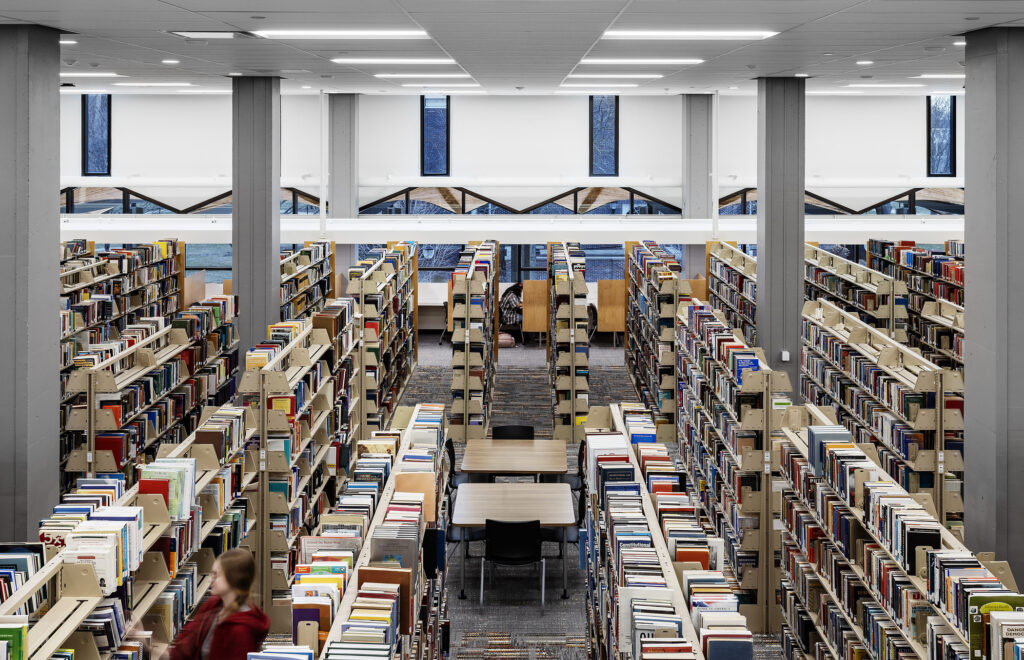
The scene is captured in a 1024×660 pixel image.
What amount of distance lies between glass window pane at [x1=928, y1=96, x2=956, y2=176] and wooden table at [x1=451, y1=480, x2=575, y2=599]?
589 inches

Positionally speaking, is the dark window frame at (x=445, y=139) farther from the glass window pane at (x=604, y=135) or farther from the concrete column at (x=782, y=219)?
the concrete column at (x=782, y=219)

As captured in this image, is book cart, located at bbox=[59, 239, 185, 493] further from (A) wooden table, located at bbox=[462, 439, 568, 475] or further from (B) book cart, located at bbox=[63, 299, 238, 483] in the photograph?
(A) wooden table, located at bbox=[462, 439, 568, 475]

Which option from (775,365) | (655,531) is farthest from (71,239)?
(655,531)

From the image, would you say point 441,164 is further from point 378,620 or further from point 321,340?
point 378,620

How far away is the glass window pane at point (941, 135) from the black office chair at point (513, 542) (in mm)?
16045

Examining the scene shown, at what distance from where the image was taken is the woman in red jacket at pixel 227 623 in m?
4.96

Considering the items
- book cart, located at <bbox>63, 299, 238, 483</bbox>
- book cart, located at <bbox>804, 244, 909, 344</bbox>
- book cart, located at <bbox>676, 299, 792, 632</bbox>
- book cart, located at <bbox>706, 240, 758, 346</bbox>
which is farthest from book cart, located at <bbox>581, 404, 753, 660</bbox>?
book cart, located at <bbox>804, 244, 909, 344</bbox>

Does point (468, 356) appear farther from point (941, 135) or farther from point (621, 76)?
point (941, 135)

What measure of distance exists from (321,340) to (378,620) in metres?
5.83

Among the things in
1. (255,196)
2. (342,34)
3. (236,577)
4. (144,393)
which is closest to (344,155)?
(255,196)

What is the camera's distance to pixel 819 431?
7422 mm

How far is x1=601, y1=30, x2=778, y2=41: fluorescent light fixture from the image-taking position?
346 inches

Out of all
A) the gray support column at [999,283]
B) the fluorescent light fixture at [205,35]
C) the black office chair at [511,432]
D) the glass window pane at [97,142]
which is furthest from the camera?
the glass window pane at [97,142]

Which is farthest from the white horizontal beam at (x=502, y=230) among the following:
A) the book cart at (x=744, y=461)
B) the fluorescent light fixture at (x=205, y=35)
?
the fluorescent light fixture at (x=205, y=35)
